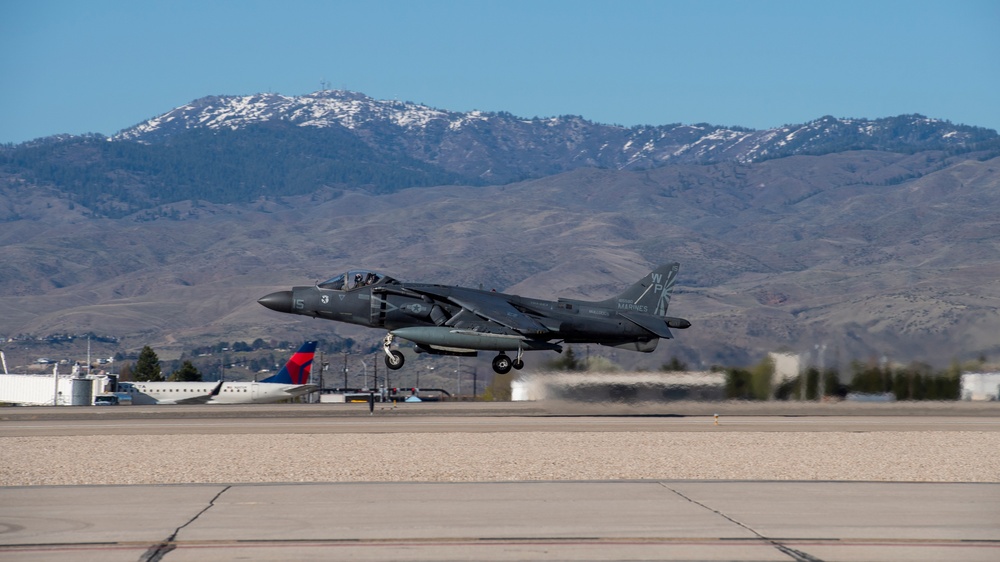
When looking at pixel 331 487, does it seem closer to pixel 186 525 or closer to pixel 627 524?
pixel 186 525

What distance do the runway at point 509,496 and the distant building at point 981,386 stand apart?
613 centimetres

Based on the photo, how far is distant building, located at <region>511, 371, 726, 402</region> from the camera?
43438mm

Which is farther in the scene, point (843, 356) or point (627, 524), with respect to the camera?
point (843, 356)

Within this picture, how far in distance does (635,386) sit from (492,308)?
586cm

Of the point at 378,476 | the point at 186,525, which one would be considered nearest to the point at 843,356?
the point at 378,476

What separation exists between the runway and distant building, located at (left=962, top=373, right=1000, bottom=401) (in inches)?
241

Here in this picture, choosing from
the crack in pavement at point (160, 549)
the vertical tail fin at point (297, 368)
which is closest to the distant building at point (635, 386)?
the crack in pavement at point (160, 549)

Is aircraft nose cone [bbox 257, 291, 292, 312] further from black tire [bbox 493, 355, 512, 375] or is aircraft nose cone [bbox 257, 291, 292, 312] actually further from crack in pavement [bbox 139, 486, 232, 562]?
crack in pavement [bbox 139, 486, 232, 562]

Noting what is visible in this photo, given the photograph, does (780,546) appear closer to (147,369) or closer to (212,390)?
(212,390)

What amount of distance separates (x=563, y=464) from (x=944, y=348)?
23.2m

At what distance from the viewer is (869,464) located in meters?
28.8

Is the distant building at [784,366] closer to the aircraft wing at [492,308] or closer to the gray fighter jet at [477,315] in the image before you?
the gray fighter jet at [477,315]

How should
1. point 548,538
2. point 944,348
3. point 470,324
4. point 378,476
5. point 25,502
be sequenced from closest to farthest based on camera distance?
point 548,538 → point 25,502 → point 378,476 → point 470,324 → point 944,348

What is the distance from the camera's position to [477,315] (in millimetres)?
43219
